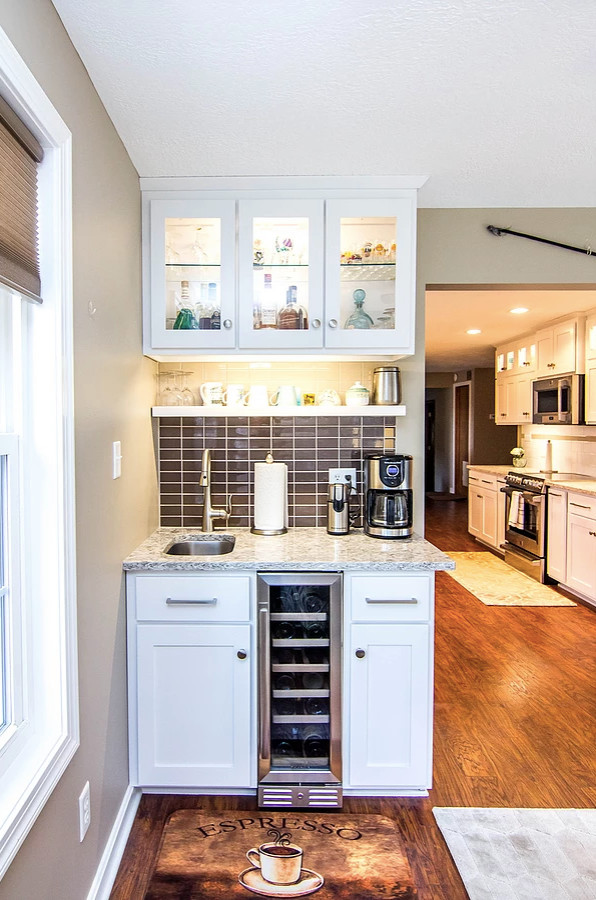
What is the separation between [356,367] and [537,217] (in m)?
1.09

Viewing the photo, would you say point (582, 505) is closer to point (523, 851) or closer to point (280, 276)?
point (523, 851)

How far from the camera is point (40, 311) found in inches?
55.3

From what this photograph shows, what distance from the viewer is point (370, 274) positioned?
242 cm

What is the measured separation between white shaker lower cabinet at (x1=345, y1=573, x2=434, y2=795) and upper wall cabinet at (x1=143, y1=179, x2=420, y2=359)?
3.29 feet

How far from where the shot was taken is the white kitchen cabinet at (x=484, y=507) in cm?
630

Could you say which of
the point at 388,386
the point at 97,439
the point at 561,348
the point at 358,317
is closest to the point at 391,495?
the point at 388,386

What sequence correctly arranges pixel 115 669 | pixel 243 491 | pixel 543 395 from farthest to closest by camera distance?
pixel 543 395, pixel 243 491, pixel 115 669

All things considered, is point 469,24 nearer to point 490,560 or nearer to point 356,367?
point 356,367

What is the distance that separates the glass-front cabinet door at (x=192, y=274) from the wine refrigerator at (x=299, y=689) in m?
1.06

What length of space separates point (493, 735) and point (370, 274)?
2.16 m

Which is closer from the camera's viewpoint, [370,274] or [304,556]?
[304,556]

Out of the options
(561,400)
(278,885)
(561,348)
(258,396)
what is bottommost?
(278,885)

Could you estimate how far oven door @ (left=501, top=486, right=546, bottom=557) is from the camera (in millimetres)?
5152

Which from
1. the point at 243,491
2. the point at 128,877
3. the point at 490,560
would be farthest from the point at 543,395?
the point at 128,877
